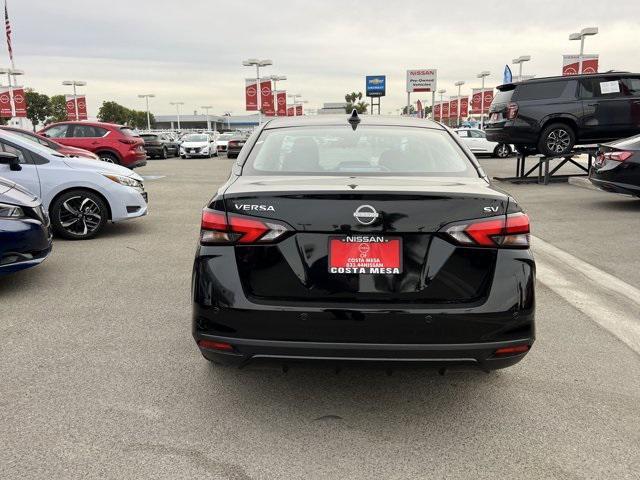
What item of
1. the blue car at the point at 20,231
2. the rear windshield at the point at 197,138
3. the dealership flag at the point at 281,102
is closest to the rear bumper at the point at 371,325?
the blue car at the point at 20,231

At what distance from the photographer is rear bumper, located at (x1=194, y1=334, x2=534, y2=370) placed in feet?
9.30

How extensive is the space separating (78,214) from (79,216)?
0.10 ft

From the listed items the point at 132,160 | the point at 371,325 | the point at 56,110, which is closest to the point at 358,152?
the point at 371,325

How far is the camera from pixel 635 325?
4.73 metres

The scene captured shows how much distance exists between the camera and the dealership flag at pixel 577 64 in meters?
27.8

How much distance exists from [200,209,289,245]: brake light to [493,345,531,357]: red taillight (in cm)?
121

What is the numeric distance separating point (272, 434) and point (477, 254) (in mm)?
1392

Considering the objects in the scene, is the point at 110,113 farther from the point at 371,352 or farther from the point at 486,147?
the point at 371,352

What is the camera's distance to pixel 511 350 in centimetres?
296

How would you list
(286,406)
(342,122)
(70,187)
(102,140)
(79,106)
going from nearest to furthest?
(286,406), (342,122), (70,187), (102,140), (79,106)

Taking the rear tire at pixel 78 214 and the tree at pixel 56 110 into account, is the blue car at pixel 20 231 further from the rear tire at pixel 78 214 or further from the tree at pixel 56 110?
the tree at pixel 56 110

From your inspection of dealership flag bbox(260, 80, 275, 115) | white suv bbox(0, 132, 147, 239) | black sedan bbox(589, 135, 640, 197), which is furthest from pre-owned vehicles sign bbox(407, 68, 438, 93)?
white suv bbox(0, 132, 147, 239)

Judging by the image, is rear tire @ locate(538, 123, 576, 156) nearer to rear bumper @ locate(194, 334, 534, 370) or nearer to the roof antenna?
the roof antenna

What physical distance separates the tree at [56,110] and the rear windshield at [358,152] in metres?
98.9
